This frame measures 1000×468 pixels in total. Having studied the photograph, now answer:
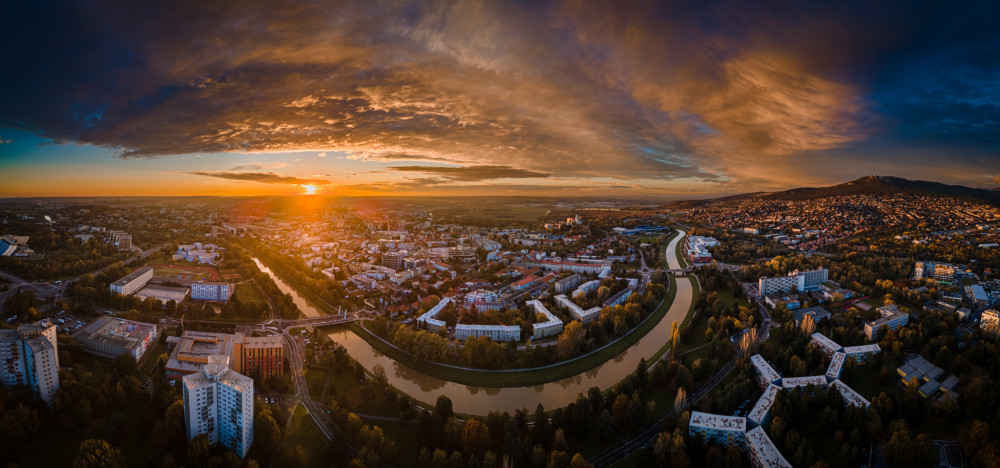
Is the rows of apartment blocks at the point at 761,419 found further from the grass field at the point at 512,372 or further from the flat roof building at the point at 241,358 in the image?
the flat roof building at the point at 241,358

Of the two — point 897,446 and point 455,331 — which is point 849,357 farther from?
point 455,331

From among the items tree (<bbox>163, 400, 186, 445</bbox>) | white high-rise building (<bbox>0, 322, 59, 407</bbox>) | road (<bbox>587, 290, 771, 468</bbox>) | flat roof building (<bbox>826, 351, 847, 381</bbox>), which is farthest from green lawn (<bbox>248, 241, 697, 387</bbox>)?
white high-rise building (<bbox>0, 322, 59, 407</bbox>)

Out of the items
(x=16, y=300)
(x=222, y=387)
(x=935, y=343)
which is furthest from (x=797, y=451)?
(x=16, y=300)

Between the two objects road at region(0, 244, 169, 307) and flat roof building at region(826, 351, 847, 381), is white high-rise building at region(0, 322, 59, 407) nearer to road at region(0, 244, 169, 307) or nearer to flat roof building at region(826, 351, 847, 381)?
road at region(0, 244, 169, 307)

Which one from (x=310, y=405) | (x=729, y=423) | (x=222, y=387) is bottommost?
(x=310, y=405)

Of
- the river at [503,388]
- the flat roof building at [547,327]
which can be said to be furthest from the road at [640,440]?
the flat roof building at [547,327]
